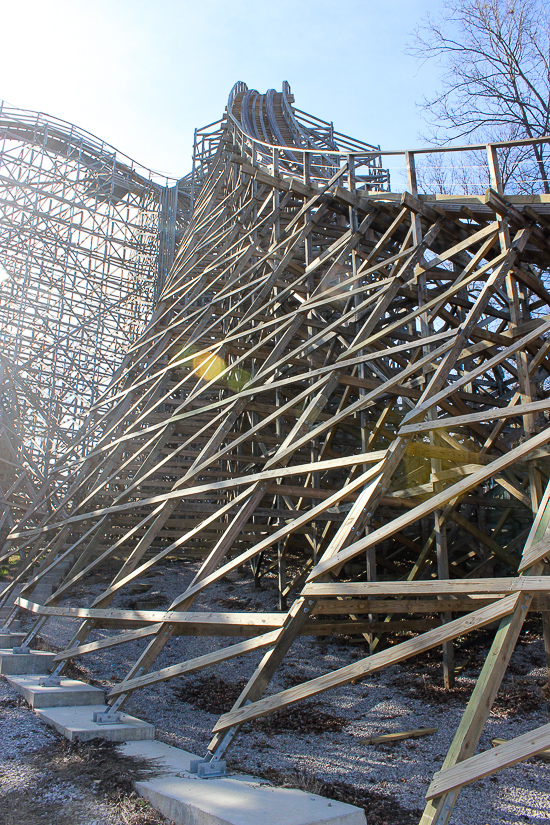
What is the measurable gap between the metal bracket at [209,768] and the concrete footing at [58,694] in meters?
2.55

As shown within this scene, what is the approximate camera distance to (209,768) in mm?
4621

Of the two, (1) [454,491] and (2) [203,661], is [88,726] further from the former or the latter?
(1) [454,491]

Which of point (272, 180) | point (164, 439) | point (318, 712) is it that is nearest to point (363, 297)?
point (272, 180)

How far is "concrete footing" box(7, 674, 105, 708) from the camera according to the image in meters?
6.54

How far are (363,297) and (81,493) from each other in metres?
6.22

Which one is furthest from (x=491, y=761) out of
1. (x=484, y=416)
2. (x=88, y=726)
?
(x=88, y=726)

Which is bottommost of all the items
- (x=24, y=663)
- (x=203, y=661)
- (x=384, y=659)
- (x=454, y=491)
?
(x=24, y=663)

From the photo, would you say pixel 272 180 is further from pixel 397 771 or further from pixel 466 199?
pixel 397 771

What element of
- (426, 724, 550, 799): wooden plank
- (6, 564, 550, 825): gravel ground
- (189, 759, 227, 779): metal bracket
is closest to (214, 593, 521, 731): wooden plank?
(189, 759, 227, 779): metal bracket

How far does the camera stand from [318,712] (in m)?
6.86

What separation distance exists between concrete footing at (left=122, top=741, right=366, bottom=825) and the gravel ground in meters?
0.34

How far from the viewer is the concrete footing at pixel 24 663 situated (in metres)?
7.88

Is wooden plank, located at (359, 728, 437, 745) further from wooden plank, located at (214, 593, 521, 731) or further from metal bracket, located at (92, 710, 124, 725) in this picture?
metal bracket, located at (92, 710, 124, 725)

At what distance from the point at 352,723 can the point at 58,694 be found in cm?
313
